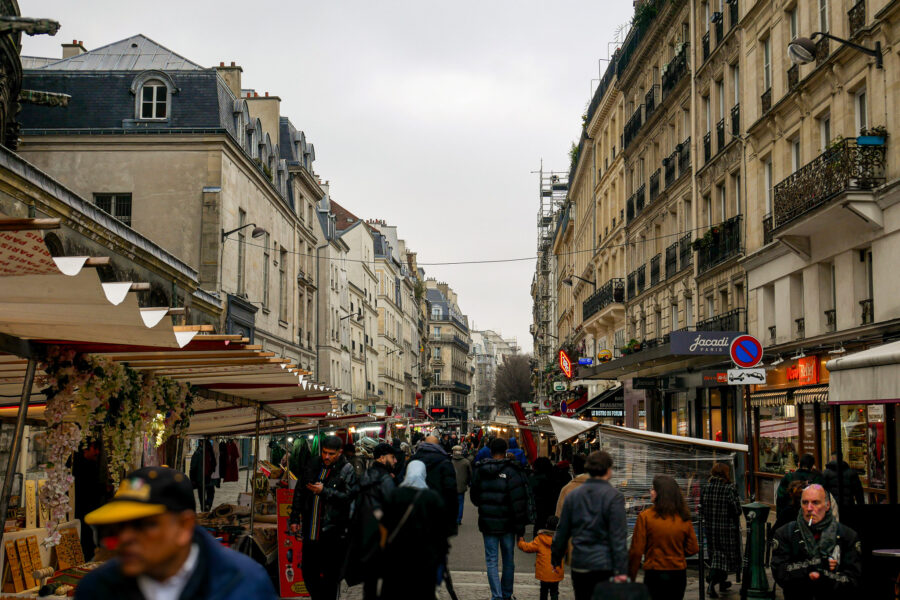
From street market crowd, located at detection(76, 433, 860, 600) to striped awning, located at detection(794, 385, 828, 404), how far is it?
5.98 m

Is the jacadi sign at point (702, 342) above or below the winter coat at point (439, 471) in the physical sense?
above

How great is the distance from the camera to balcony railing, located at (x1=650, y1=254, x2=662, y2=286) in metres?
34.5

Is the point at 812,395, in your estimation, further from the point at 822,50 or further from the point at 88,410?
the point at 88,410

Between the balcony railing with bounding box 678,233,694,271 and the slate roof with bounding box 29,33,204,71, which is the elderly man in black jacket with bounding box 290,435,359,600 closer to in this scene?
the balcony railing with bounding box 678,233,694,271

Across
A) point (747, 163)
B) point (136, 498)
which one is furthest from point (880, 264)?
point (136, 498)

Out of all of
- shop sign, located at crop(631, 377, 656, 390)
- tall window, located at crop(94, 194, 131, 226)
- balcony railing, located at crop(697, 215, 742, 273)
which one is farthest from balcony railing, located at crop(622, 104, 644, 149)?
tall window, located at crop(94, 194, 131, 226)

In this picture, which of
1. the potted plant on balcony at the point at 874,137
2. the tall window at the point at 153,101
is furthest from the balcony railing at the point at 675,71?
the tall window at the point at 153,101

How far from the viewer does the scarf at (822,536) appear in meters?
7.72

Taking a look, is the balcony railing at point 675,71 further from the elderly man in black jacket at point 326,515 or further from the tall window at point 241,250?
the elderly man in black jacket at point 326,515

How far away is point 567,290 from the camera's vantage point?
217 feet

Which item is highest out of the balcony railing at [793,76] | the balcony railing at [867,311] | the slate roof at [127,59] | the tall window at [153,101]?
the slate roof at [127,59]

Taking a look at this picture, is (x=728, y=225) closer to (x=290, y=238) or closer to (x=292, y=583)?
(x=292, y=583)

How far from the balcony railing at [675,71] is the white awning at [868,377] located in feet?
71.1

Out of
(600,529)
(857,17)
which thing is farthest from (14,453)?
(857,17)
